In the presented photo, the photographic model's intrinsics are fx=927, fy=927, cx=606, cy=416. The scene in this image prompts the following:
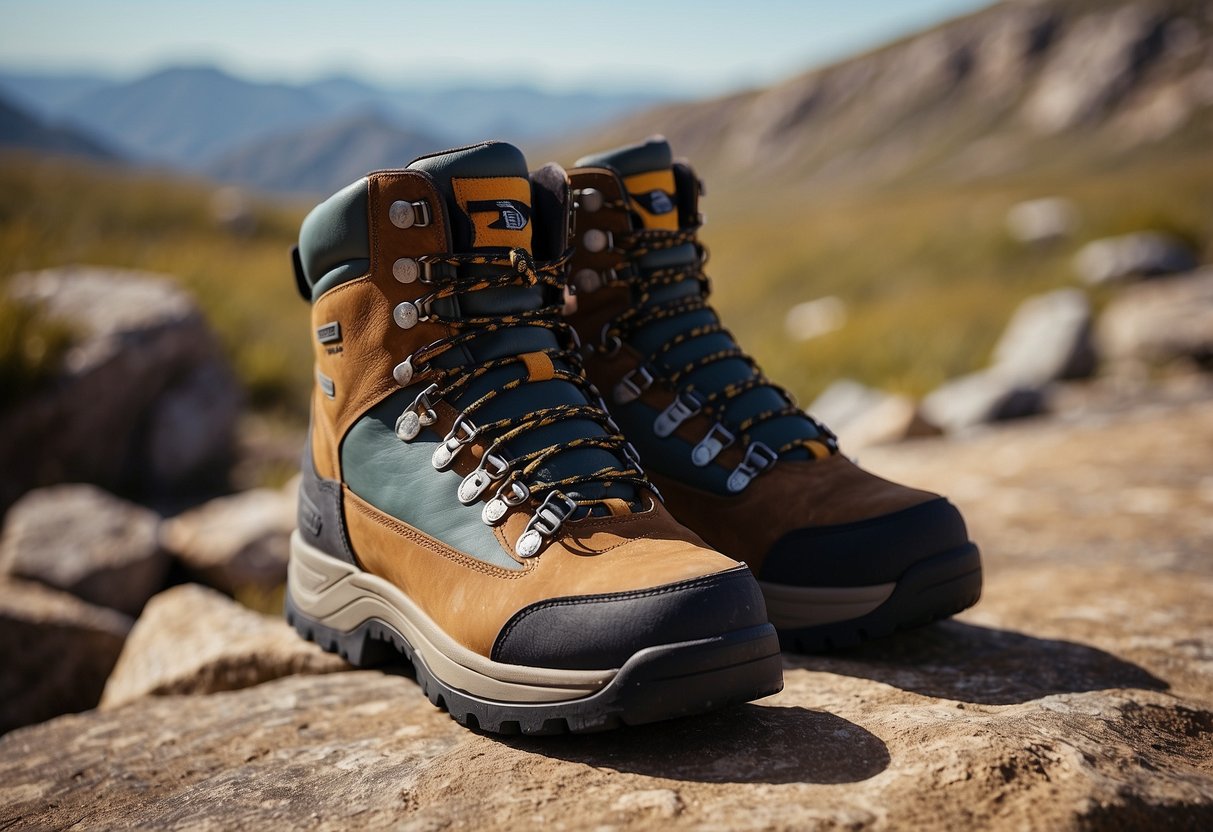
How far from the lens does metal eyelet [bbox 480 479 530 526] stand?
1538 mm

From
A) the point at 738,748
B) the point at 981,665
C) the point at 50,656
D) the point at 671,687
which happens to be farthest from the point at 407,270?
the point at 50,656

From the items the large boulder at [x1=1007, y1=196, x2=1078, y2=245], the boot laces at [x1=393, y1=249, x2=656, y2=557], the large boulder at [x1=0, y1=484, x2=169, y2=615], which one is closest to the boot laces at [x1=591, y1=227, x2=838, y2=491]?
the boot laces at [x1=393, y1=249, x2=656, y2=557]

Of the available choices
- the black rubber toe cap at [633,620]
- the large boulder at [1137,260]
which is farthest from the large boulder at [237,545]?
the large boulder at [1137,260]

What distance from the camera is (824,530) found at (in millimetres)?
1817

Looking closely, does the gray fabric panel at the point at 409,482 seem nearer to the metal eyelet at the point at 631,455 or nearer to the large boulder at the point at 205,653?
the metal eyelet at the point at 631,455

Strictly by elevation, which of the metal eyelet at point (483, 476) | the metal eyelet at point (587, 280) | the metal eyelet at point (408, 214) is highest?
the metal eyelet at point (587, 280)

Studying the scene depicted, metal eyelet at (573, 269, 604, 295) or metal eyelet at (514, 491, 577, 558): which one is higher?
metal eyelet at (573, 269, 604, 295)

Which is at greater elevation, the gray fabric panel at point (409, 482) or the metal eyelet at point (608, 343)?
the metal eyelet at point (608, 343)

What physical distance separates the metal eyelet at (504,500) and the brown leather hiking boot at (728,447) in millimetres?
529

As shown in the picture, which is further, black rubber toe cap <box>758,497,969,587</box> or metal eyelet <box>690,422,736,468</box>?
metal eyelet <box>690,422,736,468</box>

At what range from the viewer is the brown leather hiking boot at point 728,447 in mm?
1751

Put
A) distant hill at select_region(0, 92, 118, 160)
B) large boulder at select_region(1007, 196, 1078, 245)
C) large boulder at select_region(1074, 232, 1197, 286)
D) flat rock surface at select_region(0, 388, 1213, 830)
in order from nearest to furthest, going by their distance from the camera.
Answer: flat rock surface at select_region(0, 388, 1213, 830), large boulder at select_region(1074, 232, 1197, 286), large boulder at select_region(1007, 196, 1078, 245), distant hill at select_region(0, 92, 118, 160)

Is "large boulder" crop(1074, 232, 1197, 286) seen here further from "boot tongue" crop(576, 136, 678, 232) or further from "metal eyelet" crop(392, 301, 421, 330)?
"metal eyelet" crop(392, 301, 421, 330)

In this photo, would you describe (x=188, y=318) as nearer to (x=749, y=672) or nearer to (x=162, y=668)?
(x=162, y=668)
